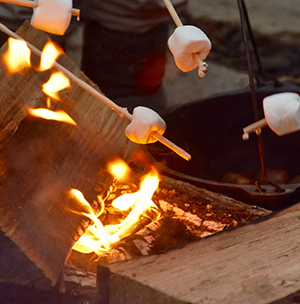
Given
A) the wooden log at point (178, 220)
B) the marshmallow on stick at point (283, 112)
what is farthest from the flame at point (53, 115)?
the marshmallow on stick at point (283, 112)

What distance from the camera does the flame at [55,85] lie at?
1684mm

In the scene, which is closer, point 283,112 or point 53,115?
point 283,112

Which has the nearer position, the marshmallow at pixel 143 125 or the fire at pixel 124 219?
the marshmallow at pixel 143 125

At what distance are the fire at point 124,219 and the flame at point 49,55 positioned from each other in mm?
553

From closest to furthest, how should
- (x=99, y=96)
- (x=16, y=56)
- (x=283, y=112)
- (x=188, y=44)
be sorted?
(x=283, y=112)
(x=188, y=44)
(x=99, y=96)
(x=16, y=56)

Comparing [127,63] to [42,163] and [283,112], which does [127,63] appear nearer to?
[42,163]

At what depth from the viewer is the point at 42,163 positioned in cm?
163

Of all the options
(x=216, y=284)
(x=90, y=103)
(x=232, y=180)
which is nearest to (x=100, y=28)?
(x=90, y=103)

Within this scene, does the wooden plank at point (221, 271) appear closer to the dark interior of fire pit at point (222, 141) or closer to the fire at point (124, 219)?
the fire at point (124, 219)

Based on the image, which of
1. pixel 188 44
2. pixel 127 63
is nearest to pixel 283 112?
pixel 188 44

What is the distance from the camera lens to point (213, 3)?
3.66 metres

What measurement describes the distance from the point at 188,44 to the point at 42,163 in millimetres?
800

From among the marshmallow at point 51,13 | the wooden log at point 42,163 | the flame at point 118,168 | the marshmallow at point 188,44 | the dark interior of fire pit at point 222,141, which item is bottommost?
the dark interior of fire pit at point 222,141

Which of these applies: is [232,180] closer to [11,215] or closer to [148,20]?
[11,215]
